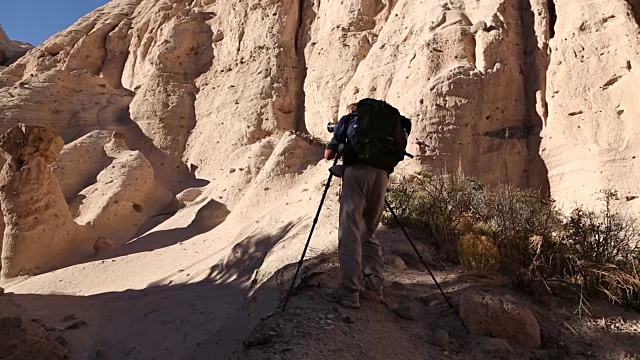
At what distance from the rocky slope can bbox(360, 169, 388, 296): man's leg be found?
2.79ft

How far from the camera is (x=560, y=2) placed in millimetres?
8664

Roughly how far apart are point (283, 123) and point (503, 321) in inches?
401

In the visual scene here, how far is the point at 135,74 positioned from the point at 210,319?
15.1 metres

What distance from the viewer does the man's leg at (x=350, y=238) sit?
332 centimetres

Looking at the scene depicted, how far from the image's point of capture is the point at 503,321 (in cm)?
331

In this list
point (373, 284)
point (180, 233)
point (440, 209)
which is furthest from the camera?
point (180, 233)

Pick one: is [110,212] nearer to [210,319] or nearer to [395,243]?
[210,319]

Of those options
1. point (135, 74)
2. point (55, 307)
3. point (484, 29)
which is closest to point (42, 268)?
point (55, 307)

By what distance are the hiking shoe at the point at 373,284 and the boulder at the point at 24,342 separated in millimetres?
2682

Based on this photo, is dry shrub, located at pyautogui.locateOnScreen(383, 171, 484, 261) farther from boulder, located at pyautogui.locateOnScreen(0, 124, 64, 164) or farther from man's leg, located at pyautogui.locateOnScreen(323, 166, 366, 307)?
boulder, located at pyautogui.locateOnScreen(0, 124, 64, 164)

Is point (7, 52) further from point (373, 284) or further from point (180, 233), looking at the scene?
point (373, 284)

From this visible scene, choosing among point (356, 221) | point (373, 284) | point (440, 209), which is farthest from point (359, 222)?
point (440, 209)

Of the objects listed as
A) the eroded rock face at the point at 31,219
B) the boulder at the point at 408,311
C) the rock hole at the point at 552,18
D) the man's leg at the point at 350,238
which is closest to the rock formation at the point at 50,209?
the eroded rock face at the point at 31,219

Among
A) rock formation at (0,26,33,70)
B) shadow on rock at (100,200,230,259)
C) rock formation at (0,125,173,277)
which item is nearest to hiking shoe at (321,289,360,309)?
shadow on rock at (100,200,230,259)
